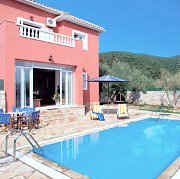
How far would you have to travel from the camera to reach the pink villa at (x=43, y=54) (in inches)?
609

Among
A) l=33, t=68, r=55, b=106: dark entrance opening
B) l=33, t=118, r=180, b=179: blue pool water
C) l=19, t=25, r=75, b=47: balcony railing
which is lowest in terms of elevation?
l=33, t=118, r=180, b=179: blue pool water


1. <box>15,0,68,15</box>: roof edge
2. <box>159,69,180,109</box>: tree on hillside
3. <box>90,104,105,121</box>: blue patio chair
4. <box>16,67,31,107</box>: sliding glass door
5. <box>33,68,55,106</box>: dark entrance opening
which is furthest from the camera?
<box>159,69,180,109</box>: tree on hillside

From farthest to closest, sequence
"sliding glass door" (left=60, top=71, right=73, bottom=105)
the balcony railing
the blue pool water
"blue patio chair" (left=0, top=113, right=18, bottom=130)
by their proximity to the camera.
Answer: "sliding glass door" (left=60, top=71, right=73, bottom=105) < the balcony railing < "blue patio chair" (left=0, top=113, right=18, bottom=130) < the blue pool water

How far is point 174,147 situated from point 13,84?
441 inches

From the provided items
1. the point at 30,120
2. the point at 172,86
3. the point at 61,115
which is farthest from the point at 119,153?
the point at 172,86

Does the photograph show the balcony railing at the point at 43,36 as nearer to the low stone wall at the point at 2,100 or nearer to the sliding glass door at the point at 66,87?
the sliding glass door at the point at 66,87

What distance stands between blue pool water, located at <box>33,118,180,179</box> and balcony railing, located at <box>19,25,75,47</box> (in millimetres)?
8933

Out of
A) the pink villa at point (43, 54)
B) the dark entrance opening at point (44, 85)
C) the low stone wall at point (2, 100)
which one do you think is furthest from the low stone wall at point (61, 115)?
the dark entrance opening at point (44, 85)

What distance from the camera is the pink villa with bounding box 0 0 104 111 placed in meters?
15.5

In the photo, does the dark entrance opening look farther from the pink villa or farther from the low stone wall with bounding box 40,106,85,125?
the low stone wall with bounding box 40,106,85,125

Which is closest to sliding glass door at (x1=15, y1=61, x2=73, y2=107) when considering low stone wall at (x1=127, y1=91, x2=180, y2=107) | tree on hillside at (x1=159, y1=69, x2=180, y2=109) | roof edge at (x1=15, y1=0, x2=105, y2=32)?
roof edge at (x1=15, y1=0, x2=105, y2=32)

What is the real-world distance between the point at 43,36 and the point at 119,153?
38.2 ft

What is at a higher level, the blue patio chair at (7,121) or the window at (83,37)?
the window at (83,37)

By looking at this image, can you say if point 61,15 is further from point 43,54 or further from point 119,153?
point 119,153
